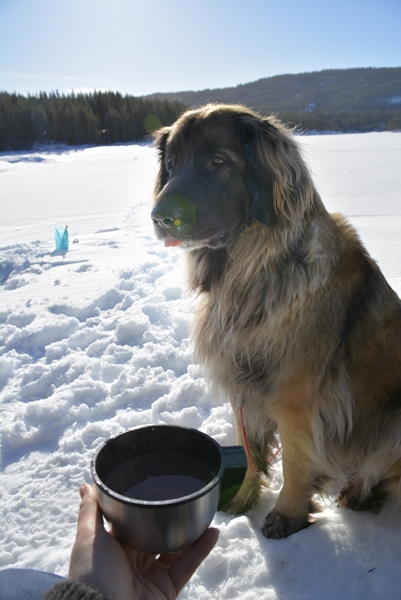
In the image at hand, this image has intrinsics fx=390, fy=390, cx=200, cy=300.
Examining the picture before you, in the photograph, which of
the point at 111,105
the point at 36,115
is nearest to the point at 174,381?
the point at 36,115

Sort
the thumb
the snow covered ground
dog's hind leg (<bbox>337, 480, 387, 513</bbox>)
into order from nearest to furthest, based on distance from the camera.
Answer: the thumb, the snow covered ground, dog's hind leg (<bbox>337, 480, 387, 513</bbox>)

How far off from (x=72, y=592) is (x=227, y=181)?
175 cm

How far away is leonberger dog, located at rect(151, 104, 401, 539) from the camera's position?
1.83 metres

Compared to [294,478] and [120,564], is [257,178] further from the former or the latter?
[120,564]

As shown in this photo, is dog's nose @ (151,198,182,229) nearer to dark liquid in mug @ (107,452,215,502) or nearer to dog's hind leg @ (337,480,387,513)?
dark liquid in mug @ (107,452,215,502)

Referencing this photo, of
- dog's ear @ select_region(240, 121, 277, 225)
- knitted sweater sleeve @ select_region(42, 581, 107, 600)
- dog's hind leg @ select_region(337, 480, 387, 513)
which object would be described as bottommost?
dog's hind leg @ select_region(337, 480, 387, 513)

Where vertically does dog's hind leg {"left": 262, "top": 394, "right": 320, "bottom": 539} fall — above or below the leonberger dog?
below

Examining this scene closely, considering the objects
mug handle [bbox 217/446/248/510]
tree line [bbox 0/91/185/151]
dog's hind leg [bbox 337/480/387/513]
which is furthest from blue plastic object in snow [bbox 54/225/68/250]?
tree line [bbox 0/91/185/151]

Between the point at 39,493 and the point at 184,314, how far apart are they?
6.36 feet

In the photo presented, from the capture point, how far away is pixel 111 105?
5431cm

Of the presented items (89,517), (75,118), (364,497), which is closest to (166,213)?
(89,517)

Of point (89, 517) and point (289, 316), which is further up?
point (289, 316)

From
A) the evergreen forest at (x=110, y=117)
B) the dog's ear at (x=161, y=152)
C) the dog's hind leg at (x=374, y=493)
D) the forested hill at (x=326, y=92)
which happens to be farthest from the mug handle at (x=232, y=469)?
the forested hill at (x=326, y=92)

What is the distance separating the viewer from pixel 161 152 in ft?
8.59
